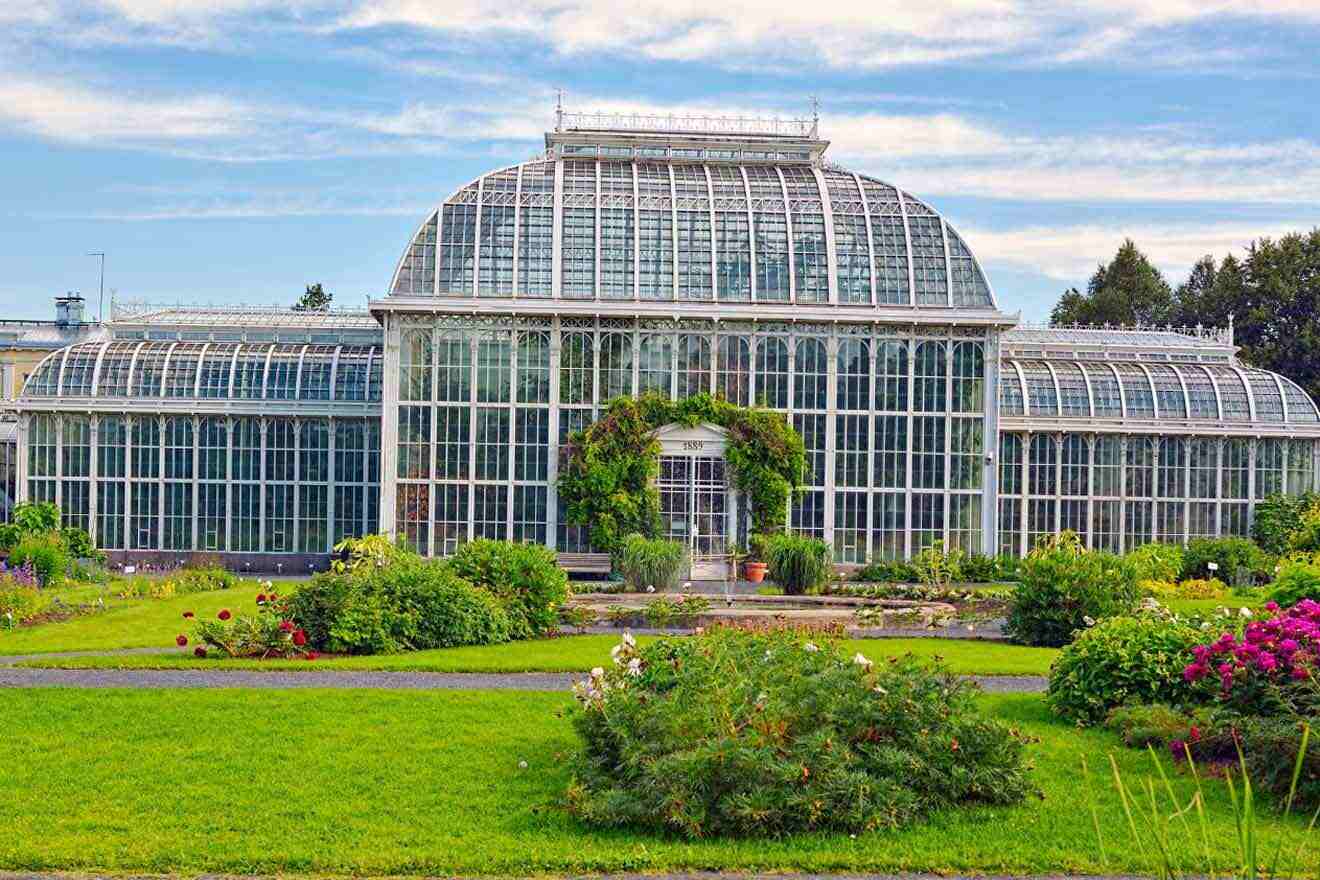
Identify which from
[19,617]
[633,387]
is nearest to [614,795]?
[19,617]

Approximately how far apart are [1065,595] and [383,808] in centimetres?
1567

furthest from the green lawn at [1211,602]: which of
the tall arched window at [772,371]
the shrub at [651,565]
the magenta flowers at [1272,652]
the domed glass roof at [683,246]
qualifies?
the magenta flowers at [1272,652]

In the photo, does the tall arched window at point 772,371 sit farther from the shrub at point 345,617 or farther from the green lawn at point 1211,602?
the shrub at point 345,617

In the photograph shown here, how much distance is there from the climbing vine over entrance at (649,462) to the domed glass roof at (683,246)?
339 cm

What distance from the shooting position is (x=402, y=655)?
22250 mm

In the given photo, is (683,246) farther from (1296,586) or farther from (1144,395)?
(1296,586)

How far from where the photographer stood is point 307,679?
19.5 metres

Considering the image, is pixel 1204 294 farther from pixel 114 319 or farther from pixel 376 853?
pixel 376 853

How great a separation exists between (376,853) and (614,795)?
2.06 m

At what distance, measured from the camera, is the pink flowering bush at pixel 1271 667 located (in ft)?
44.7

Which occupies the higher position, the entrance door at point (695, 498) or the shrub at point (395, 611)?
the entrance door at point (695, 498)

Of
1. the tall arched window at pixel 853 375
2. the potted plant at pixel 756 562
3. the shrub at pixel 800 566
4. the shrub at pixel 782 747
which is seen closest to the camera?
A: the shrub at pixel 782 747

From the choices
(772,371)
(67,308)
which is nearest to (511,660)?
(772,371)

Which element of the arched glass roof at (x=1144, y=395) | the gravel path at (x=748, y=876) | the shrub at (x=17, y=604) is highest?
the arched glass roof at (x=1144, y=395)
